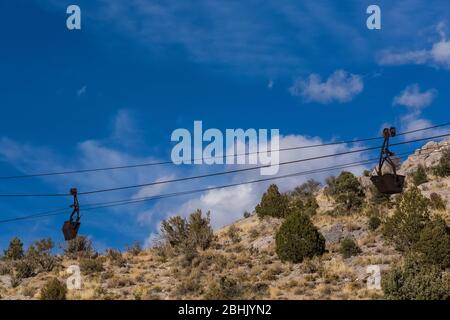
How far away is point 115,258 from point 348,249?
18.5m

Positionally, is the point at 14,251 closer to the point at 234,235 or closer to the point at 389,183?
the point at 234,235

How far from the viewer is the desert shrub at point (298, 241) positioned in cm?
3931

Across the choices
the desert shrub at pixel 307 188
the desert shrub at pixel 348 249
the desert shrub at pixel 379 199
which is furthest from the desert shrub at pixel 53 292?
the desert shrub at pixel 307 188

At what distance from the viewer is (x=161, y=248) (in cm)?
4822

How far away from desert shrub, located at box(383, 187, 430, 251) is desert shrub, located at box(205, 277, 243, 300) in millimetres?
11894

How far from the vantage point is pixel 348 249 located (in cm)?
3916

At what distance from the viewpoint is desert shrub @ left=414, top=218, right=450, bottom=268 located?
34.4 metres

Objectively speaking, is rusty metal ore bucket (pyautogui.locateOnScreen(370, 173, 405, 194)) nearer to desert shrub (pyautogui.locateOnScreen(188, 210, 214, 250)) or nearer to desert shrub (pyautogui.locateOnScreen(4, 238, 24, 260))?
desert shrub (pyautogui.locateOnScreen(188, 210, 214, 250))

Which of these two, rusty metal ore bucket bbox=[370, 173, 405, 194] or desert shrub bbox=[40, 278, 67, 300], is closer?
rusty metal ore bucket bbox=[370, 173, 405, 194]

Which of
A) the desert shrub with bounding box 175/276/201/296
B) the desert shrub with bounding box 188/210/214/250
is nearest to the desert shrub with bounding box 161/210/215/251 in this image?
the desert shrub with bounding box 188/210/214/250

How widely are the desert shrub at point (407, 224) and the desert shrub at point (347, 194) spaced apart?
38.8 feet
